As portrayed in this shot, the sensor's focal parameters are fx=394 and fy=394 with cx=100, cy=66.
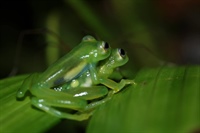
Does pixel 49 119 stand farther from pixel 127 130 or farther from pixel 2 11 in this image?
pixel 2 11

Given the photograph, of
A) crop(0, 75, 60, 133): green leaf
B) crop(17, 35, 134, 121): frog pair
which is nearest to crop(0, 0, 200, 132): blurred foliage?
crop(17, 35, 134, 121): frog pair

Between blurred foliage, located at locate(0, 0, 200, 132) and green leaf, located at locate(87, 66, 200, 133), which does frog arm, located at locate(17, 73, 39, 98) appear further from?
blurred foliage, located at locate(0, 0, 200, 132)

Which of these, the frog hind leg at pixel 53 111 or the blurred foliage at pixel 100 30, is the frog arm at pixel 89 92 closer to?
the frog hind leg at pixel 53 111

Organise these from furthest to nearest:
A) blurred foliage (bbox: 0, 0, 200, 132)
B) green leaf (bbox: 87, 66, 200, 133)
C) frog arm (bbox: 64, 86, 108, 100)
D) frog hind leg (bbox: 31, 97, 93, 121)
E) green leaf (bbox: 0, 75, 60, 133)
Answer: blurred foliage (bbox: 0, 0, 200, 132) → frog arm (bbox: 64, 86, 108, 100) → frog hind leg (bbox: 31, 97, 93, 121) → green leaf (bbox: 0, 75, 60, 133) → green leaf (bbox: 87, 66, 200, 133)

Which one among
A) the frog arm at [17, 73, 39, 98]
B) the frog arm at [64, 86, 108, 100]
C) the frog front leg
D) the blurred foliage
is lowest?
the blurred foliage

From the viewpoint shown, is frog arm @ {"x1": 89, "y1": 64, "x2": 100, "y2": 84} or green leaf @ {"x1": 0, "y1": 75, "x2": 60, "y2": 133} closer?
green leaf @ {"x1": 0, "y1": 75, "x2": 60, "y2": 133}

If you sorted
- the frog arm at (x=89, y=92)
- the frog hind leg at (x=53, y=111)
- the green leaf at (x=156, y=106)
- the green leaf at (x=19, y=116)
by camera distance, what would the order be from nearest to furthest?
the green leaf at (x=156, y=106)
the green leaf at (x=19, y=116)
the frog hind leg at (x=53, y=111)
the frog arm at (x=89, y=92)

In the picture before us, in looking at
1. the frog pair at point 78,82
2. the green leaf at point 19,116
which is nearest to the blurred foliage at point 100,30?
the frog pair at point 78,82
